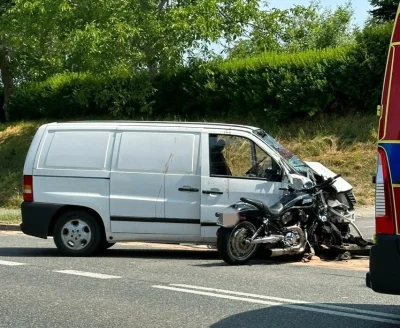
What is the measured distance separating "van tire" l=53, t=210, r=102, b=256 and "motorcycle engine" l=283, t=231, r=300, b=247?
9.00 ft

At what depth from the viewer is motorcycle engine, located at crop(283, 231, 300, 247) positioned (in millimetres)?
12141

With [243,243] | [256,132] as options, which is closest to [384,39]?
[256,132]

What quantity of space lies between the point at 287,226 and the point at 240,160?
140 cm

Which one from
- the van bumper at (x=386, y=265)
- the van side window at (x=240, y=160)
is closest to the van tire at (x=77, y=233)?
the van side window at (x=240, y=160)

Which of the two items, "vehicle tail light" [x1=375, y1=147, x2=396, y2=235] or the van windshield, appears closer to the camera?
"vehicle tail light" [x1=375, y1=147, x2=396, y2=235]

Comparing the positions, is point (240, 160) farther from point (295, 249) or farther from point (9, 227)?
point (9, 227)

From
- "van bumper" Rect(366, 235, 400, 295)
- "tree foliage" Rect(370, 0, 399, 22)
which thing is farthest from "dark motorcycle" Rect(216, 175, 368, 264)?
"tree foliage" Rect(370, 0, 399, 22)

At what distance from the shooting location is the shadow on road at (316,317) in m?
7.84

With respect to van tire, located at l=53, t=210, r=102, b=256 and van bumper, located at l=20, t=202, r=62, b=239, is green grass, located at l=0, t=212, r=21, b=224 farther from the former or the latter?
van tire, located at l=53, t=210, r=102, b=256

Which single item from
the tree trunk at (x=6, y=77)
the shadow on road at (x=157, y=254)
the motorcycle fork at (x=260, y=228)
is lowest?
the shadow on road at (x=157, y=254)

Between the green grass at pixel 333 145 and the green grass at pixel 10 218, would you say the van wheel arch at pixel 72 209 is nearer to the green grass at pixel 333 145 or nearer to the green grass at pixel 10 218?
the green grass at pixel 10 218

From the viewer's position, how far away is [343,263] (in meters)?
12.4

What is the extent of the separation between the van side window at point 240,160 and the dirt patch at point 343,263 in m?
1.26

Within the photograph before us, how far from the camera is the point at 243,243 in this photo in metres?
12.0
